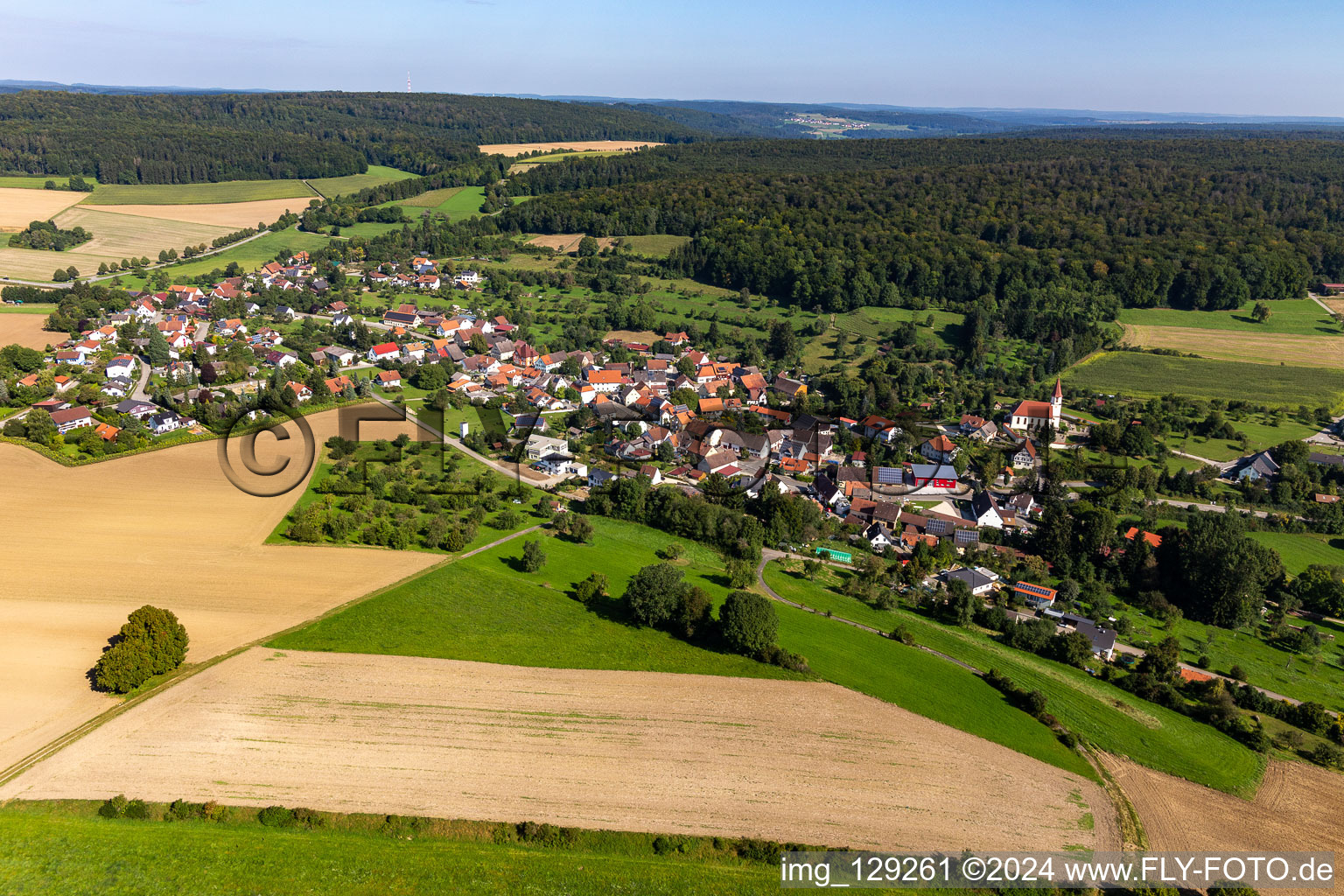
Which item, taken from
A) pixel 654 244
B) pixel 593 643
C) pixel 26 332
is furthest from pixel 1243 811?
pixel 654 244

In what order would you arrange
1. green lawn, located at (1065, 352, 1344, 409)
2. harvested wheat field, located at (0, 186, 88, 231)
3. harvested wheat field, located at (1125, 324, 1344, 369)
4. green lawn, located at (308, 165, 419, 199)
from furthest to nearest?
1. green lawn, located at (308, 165, 419, 199)
2. harvested wheat field, located at (0, 186, 88, 231)
3. harvested wheat field, located at (1125, 324, 1344, 369)
4. green lawn, located at (1065, 352, 1344, 409)

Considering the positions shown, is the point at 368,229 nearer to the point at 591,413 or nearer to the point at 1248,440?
the point at 591,413

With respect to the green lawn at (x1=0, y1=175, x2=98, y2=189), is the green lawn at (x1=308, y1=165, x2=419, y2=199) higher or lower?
higher

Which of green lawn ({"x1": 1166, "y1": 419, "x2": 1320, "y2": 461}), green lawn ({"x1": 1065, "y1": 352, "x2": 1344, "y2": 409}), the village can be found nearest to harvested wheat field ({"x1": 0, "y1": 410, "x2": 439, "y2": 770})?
the village

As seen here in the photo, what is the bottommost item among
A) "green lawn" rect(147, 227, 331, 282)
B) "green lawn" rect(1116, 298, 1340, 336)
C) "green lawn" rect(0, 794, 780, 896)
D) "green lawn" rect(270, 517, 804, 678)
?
"green lawn" rect(0, 794, 780, 896)

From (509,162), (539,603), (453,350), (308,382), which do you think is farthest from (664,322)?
(509,162)

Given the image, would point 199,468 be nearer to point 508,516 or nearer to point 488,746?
point 508,516

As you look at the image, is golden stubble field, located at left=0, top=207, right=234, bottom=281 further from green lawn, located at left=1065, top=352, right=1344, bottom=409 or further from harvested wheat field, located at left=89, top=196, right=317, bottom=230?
green lawn, located at left=1065, top=352, right=1344, bottom=409
